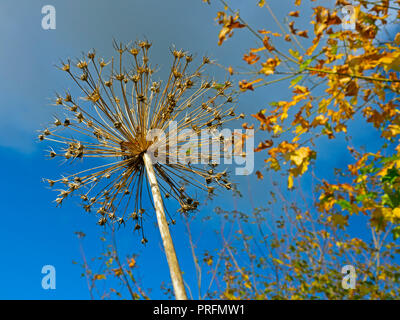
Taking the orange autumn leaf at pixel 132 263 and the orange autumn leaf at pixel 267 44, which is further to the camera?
the orange autumn leaf at pixel 132 263

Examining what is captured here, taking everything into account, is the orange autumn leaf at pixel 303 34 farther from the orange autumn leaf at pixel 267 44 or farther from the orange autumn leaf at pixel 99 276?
the orange autumn leaf at pixel 99 276

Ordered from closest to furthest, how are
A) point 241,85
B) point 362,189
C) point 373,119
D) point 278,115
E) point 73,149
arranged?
point 241,85
point 278,115
point 373,119
point 362,189
point 73,149

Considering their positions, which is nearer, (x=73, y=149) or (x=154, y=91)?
(x=73, y=149)

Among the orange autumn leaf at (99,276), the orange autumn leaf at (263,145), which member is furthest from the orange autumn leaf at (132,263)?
the orange autumn leaf at (263,145)

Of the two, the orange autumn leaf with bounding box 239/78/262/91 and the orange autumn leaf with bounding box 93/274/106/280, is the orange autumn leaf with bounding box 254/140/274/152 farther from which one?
the orange autumn leaf with bounding box 93/274/106/280

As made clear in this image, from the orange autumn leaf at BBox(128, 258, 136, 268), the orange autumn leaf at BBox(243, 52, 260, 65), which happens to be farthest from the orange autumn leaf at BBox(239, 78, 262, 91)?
the orange autumn leaf at BBox(128, 258, 136, 268)

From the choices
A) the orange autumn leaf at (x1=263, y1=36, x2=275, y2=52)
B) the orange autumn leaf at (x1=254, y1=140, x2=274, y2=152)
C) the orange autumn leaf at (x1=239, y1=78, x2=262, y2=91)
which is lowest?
the orange autumn leaf at (x1=254, y1=140, x2=274, y2=152)

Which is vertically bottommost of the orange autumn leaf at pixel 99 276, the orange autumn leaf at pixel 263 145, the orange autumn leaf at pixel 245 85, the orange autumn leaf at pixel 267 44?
the orange autumn leaf at pixel 99 276

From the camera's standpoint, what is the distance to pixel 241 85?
291cm

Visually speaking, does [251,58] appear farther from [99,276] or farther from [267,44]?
[99,276]

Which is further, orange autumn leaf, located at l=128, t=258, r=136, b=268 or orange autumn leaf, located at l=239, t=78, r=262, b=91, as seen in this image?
orange autumn leaf, located at l=128, t=258, r=136, b=268

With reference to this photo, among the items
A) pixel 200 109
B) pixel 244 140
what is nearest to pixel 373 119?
pixel 244 140
